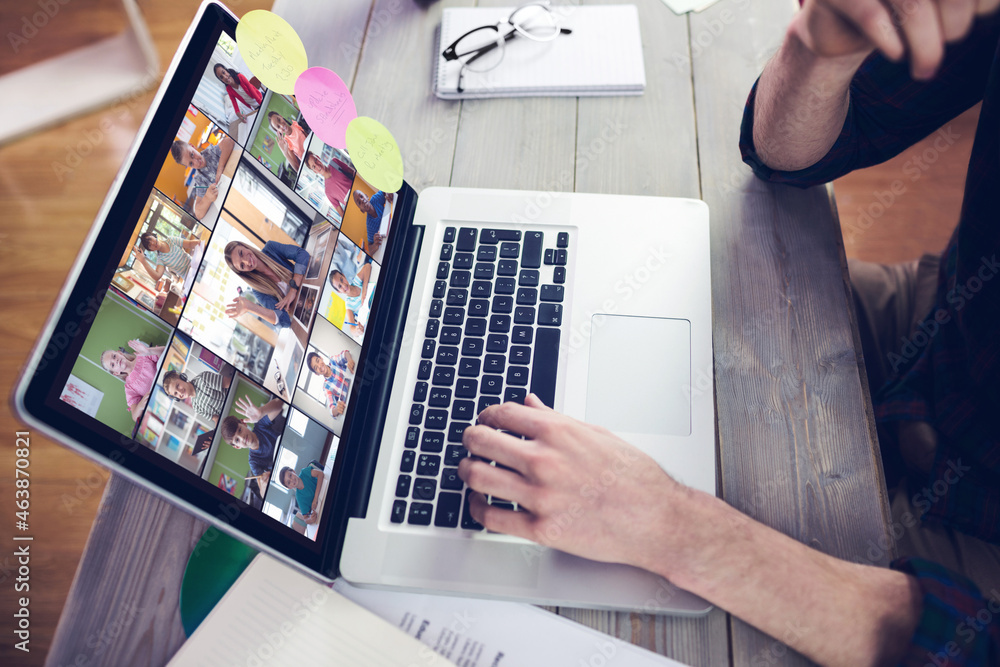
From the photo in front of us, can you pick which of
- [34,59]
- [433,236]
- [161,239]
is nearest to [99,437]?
[161,239]

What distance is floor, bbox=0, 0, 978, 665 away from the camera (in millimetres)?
1414

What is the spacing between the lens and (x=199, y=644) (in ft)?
1.87

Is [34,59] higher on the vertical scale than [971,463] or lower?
higher

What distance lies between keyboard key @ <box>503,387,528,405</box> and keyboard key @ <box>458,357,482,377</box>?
0.14ft

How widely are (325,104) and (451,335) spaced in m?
0.29

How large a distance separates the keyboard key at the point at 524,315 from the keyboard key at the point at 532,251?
6 cm

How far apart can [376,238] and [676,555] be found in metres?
0.48

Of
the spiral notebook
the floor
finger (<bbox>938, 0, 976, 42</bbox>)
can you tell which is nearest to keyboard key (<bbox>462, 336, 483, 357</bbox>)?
the spiral notebook

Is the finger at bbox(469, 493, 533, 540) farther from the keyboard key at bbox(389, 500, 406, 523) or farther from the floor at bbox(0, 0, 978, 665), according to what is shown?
the floor at bbox(0, 0, 978, 665)

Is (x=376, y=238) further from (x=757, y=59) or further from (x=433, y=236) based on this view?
(x=757, y=59)

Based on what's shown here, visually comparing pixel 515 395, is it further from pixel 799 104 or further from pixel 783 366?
pixel 799 104

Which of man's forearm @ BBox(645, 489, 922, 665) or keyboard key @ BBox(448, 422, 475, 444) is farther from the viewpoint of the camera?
keyboard key @ BBox(448, 422, 475, 444)

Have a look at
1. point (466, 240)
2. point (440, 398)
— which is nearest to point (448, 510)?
point (440, 398)

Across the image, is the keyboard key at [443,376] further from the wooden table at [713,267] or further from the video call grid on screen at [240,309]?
the wooden table at [713,267]
